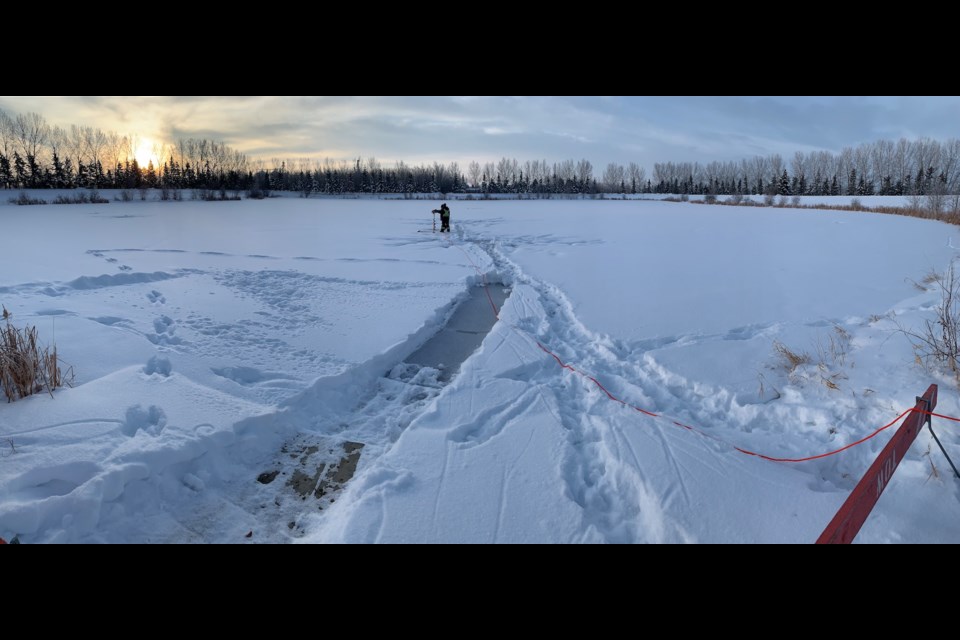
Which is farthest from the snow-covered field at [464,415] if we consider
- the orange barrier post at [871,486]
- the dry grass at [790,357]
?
the orange barrier post at [871,486]

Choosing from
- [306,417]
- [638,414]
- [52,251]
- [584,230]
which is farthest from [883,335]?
[52,251]

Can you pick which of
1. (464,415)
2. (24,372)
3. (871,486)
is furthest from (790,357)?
(24,372)

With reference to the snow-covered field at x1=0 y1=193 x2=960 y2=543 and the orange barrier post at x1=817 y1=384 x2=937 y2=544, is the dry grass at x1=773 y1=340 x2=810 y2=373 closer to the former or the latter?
the snow-covered field at x1=0 y1=193 x2=960 y2=543

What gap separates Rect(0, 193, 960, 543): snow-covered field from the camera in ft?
9.00

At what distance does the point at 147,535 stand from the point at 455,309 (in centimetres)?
566

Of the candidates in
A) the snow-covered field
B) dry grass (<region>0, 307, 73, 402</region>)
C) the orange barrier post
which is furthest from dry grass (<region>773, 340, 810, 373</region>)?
dry grass (<region>0, 307, 73, 402</region>)

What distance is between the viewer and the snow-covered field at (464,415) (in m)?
2.74

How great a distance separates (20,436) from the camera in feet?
10.4

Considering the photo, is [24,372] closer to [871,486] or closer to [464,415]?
[464,415]

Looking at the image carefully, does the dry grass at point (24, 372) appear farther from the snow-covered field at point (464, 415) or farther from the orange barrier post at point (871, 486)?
the orange barrier post at point (871, 486)

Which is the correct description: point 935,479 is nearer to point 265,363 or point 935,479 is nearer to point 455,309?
point 265,363

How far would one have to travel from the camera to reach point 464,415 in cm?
400

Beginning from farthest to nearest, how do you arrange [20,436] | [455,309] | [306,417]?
[455,309] < [306,417] < [20,436]

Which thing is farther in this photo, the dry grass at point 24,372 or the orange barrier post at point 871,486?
the dry grass at point 24,372
